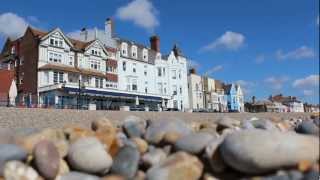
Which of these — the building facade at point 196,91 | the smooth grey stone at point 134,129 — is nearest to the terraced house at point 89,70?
the building facade at point 196,91

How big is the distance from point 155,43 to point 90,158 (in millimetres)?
58899

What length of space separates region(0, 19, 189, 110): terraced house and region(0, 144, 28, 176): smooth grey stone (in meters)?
28.3

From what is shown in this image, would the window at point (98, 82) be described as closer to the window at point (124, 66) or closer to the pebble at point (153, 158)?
the window at point (124, 66)

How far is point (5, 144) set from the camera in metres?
7.26

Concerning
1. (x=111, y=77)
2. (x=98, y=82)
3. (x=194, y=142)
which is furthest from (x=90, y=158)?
(x=111, y=77)

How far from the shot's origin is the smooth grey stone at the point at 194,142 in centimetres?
684

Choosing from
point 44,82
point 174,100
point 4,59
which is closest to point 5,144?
point 44,82

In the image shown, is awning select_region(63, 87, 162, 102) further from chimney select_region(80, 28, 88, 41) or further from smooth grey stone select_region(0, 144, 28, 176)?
smooth grey stone select_region(0, 144, 28, 176)

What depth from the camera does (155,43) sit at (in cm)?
6500

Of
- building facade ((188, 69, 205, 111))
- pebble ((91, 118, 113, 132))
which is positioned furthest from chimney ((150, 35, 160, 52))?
pebble ((91, 118, 113, 132))

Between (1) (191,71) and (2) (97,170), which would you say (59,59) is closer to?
(1) (191,71)

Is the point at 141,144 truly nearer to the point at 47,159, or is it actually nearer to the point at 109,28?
the point at 47,159

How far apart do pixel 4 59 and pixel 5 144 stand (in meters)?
46.0

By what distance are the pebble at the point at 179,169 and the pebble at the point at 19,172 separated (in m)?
1.80
